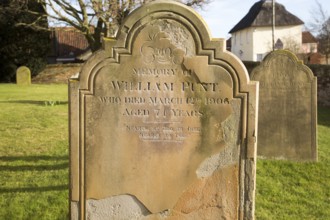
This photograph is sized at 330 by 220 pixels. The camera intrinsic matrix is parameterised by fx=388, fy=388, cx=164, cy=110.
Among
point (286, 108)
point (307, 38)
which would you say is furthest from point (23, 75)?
point (307, 38)

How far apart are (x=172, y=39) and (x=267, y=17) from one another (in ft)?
144

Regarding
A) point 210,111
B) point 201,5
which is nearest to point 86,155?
point 210,111

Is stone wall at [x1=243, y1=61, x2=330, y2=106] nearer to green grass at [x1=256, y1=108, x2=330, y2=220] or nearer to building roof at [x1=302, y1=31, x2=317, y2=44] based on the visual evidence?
green grass at [x1=256, y1=108, x2=330, y2=220]

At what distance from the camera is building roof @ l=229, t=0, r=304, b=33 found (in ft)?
144

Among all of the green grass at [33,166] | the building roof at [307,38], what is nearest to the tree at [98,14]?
the green grass at [33,166]

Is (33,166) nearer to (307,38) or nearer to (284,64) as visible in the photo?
(284,64)

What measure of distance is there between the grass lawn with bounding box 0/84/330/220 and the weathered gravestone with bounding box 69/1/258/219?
163cm

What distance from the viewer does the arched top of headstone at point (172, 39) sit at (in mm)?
3346

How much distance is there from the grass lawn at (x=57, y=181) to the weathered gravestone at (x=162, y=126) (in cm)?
163

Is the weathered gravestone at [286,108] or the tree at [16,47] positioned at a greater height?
the tree at [16,47]

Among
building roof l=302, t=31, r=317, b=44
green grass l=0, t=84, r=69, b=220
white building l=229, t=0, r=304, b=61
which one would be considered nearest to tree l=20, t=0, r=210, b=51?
green grass l=0, t=84, r=69, b=220

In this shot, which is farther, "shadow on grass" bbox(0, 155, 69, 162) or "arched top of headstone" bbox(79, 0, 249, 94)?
"shadow on grass" bbox(0, 155, 69, 162)

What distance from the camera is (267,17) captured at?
44.6 m

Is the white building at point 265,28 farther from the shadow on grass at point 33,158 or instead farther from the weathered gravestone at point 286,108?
the shadow on grass at point 33,158
